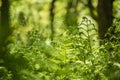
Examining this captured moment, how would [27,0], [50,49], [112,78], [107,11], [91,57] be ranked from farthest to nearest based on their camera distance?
[27,0]
[107,11]
[50,49]
[91,57]
[112,78]

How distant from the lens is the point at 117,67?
129 inches

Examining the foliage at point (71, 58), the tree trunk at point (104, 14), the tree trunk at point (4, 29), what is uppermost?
the tree trunk at point (104, 14)

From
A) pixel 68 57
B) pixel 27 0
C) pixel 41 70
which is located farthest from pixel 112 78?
pixel 27 0

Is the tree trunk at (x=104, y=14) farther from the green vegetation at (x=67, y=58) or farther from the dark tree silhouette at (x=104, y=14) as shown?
the green vegetation at (x=67, y=58)

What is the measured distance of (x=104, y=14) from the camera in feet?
20.1

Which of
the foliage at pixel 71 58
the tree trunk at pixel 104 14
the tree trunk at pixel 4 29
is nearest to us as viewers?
the foliage at pixel 71 58

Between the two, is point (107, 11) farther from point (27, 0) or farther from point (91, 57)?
point (27, 0)

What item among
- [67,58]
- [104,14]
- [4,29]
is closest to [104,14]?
[104,14]

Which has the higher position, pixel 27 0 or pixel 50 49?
pixel 27 0

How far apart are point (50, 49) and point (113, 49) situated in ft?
2.49

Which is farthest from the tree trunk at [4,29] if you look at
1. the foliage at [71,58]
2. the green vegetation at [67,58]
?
the foliage at [71,58]

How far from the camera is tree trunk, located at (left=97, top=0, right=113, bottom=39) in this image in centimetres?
602

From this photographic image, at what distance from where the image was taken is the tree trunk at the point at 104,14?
602 cm

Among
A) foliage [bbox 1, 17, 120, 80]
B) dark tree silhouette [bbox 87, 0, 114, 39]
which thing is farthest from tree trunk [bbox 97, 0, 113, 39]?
foliage [bbox 1, 17, 120, 80]
